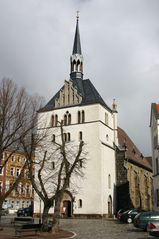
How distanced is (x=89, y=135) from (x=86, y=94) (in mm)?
7522

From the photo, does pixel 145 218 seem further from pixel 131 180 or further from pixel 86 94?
pixel 86 94

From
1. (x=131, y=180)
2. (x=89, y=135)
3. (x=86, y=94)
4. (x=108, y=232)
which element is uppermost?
(x=86, y=94)

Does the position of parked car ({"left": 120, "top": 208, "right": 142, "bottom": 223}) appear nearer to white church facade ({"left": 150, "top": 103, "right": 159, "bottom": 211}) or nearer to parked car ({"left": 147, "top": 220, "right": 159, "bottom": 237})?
white church facade ({"left": 150, "top": 103, "right": 159, "bottom": 211})

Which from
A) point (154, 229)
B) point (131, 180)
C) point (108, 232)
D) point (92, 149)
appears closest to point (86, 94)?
point (92, 149)

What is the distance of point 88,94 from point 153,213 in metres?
31.7

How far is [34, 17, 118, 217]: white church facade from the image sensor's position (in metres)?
48.2

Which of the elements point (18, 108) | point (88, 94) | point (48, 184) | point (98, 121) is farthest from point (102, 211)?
point (18, 108)

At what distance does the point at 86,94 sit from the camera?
5481 cm

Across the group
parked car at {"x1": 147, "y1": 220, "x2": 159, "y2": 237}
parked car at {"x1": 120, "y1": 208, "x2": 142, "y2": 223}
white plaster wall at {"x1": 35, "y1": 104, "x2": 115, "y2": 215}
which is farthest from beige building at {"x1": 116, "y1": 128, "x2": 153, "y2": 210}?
parked car at {"x1": 147, "y1": 220, "x2": 159, "y2": 237}

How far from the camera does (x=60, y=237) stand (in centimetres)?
2019

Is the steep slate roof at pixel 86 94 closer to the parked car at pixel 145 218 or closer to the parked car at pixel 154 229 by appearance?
the parked car at pixel 145 218

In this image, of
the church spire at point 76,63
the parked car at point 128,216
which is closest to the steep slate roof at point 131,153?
the church spire at point 76,63

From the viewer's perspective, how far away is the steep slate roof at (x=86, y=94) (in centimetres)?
5294

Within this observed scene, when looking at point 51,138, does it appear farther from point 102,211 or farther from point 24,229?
point 24,229
